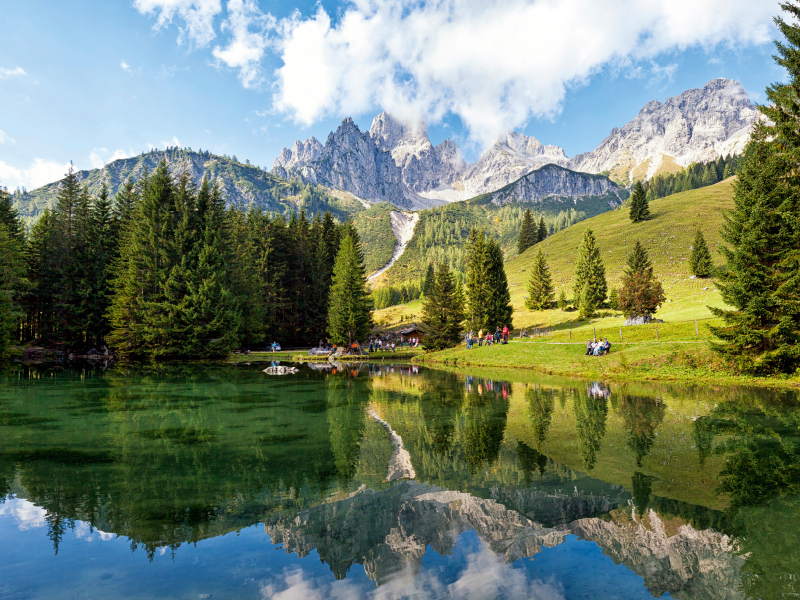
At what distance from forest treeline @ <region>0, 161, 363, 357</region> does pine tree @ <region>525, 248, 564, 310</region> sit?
53293 mm

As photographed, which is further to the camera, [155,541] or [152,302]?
[152,302]

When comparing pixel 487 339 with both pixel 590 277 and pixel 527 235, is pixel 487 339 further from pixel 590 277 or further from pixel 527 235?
pixel 527 235

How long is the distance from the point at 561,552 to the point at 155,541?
6346mm

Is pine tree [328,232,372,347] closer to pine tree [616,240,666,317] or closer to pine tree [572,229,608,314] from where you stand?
pine tree [616,240,666,317]

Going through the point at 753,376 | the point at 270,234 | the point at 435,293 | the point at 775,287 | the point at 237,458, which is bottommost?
the point at 753,376

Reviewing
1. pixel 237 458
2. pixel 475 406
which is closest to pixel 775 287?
pixel 475 406

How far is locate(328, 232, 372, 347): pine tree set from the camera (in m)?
59.7

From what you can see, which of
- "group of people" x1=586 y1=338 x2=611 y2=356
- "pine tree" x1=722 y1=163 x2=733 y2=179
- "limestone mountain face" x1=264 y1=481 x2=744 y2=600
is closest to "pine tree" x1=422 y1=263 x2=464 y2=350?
"group of people" x1=586 y1=338 x2=611 y2=356

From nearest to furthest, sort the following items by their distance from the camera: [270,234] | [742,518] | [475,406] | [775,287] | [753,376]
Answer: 1. [742,518]
2. [475,406]
3. [775,287]
4. [753,376]
5. [270,234]

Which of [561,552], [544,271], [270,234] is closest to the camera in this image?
[561,552]

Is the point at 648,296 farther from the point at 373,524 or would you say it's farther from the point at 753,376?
the point at 373,524

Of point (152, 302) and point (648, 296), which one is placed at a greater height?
point (152, 302)

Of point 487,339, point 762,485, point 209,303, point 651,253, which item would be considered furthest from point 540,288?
point 762,485

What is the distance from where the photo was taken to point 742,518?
7.02 m
